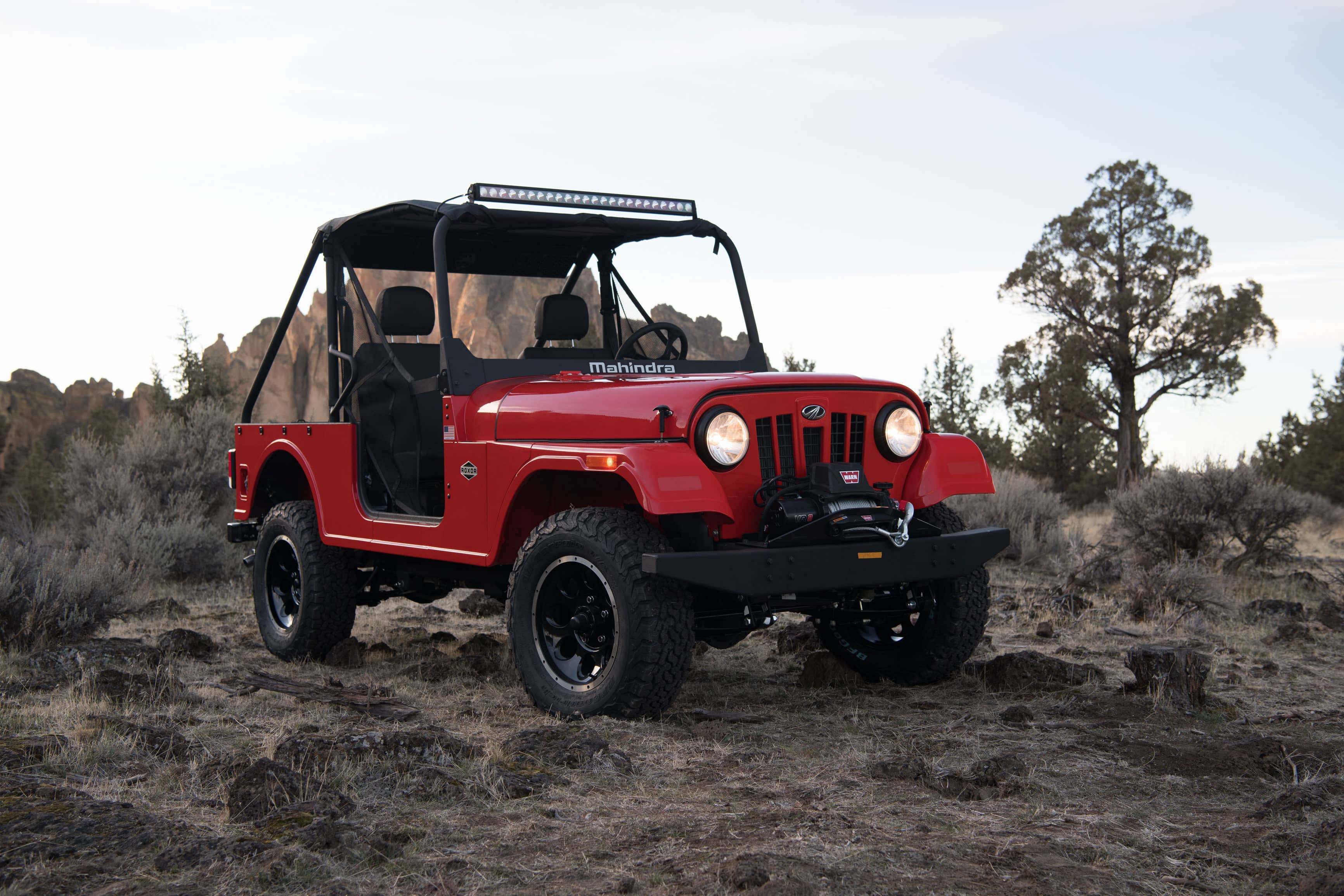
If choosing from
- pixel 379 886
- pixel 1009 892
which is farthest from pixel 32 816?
pixel 1009 892

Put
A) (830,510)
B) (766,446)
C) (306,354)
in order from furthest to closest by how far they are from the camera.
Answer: (306,354) < (766,446) < (830,510)

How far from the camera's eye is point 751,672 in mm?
6621

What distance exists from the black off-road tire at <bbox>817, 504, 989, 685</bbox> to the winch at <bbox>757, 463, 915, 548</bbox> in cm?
59

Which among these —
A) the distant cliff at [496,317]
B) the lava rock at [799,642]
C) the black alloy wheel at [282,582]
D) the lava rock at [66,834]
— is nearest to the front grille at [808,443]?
the distant cliff at [496,317]

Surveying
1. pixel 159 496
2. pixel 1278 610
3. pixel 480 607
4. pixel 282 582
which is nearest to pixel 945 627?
pixel 282 582

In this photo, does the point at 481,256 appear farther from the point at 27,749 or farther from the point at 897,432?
the point at 27,749

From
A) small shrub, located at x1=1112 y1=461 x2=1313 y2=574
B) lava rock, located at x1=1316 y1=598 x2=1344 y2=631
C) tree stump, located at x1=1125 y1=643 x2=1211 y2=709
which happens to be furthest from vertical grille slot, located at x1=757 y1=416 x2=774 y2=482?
small shrub, located at x1=1112 y1=461 x2=1313 y2=574

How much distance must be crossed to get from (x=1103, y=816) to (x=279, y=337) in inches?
205

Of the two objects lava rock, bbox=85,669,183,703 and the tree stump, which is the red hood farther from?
lava rock, bbox=85,669,183,703

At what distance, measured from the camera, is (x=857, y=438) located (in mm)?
5375

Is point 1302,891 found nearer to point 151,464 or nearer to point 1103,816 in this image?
point 1103,816

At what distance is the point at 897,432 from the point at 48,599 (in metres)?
5.41

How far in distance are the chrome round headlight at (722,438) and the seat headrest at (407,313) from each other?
2035mm

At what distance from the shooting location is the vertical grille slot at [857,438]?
534 cm
